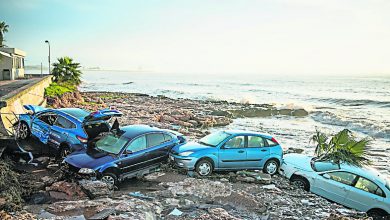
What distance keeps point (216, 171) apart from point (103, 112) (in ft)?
14.5

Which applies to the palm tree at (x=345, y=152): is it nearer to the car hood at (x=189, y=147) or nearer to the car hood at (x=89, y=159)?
the car hood at (x=189, y=147)

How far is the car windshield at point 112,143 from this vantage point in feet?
34.8

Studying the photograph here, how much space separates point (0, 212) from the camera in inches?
277

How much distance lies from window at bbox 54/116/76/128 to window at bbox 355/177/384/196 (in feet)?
31.0

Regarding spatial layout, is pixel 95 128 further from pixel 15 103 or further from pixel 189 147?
pixel 15 103

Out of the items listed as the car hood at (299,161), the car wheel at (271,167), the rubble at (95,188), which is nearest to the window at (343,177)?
the car hood at (299,161)

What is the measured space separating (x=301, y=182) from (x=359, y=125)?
22028mm

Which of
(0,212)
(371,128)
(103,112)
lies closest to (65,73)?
(103,112)

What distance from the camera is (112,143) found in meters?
10.9

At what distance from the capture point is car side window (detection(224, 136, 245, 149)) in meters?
12.1

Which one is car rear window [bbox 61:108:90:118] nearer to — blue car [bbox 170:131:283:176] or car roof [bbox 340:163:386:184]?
blue car [bbox 170:131:283:176]

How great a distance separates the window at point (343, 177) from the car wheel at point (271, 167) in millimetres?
2067

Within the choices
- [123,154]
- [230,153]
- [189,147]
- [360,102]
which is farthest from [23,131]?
[360,102]

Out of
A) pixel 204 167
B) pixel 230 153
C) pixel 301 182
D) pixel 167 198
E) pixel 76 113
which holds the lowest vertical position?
pixel 301 182
